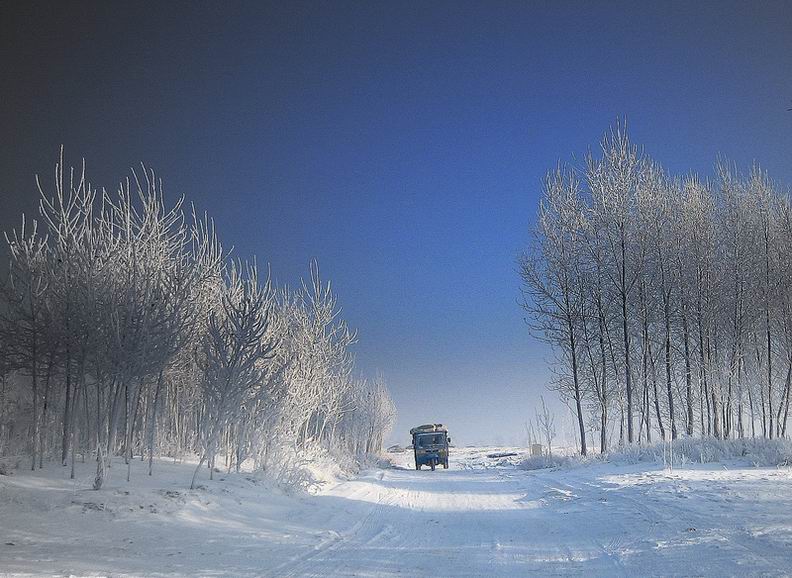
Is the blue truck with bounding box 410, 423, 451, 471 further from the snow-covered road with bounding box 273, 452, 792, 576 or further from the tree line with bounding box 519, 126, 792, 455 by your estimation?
the snow-covered road with bounding box 273, 452, 792, 576

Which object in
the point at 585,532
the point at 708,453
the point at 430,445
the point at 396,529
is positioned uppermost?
the point at 708,453

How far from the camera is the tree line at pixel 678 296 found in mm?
27141

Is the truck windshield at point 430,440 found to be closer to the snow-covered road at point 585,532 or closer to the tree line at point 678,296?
the tree line at point 678,296

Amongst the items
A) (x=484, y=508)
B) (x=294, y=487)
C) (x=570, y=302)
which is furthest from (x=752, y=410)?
(x=294, y=487)

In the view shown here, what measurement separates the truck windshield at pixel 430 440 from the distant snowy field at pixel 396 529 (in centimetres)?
2799

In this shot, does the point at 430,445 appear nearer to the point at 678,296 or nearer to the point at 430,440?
the point at 430,440

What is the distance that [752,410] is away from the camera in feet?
90.4

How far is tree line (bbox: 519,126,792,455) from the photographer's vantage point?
89.0 ft

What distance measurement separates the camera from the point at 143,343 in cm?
1488

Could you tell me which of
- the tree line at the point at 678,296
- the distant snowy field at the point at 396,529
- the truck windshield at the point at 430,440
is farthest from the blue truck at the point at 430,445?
the distant snowy field at the point at 396,529

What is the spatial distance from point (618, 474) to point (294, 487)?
31.0ft

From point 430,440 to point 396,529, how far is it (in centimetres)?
3355

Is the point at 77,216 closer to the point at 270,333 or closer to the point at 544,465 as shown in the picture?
the point at 270,333

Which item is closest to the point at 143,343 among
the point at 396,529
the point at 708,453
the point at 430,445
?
the point at 396,529
